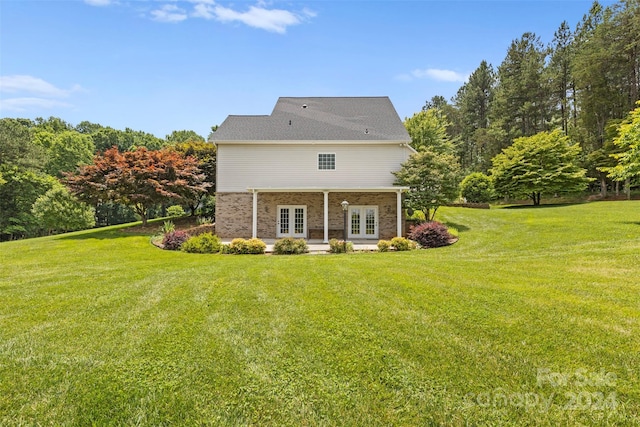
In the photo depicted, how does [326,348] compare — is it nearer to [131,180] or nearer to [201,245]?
[201,245]

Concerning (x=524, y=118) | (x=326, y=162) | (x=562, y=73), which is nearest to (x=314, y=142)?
(x=326, y=162)

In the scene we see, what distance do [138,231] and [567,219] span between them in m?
23.9

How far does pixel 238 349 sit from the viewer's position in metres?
4.11

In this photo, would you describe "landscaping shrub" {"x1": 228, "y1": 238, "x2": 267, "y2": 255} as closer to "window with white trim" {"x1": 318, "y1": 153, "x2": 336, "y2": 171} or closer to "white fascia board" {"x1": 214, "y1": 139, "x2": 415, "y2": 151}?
"window with white trim" {"x1": 318, "y1": 153, "x2": 336, "y2": 171}

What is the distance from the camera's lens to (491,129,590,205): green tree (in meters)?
25.5

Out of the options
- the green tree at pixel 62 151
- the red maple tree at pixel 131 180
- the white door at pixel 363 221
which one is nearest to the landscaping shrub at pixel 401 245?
the white door at pixel 363 221

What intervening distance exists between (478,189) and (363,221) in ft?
51.8

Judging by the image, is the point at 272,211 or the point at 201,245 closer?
the point at 201,245

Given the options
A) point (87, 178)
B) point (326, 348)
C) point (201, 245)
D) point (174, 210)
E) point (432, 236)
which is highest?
point (87, 178)

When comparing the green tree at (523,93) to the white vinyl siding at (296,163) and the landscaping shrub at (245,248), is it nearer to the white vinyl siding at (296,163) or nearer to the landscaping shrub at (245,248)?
the white vinyl siding at (296,163)

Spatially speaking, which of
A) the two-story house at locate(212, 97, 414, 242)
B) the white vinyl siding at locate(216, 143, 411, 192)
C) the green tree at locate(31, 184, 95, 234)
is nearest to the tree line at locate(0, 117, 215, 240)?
the green tree at locate(31, 184, 95, 234)

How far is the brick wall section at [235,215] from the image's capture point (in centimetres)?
1883

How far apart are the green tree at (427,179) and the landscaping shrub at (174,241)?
39.9 ft

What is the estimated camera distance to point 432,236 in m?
14.8
